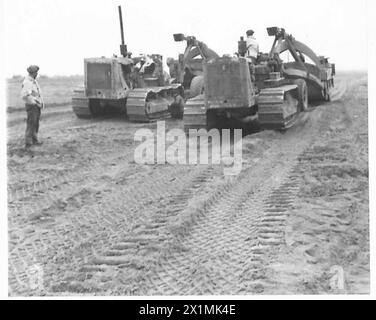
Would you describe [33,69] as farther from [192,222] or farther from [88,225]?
[192,222]

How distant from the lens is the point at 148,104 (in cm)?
1378

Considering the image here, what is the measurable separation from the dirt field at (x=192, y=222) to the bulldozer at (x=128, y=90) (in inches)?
164

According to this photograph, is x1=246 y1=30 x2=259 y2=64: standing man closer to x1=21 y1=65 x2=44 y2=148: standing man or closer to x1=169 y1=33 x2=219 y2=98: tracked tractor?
x1=169 y1=33 x2=219 y2=98: tracked tractor

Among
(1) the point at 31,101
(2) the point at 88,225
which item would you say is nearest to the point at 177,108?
(1) the point at 31,101

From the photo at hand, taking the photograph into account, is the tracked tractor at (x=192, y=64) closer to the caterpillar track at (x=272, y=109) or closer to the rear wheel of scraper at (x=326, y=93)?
the caterpillar track at (x=272, y=109)

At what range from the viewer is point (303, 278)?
4332 millimetres

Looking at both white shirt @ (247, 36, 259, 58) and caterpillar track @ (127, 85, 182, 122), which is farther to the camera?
caterpillar track @ (127, 85, 182, 122)

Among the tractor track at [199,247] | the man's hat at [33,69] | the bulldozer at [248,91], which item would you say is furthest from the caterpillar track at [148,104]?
the tractor track at [199,247]

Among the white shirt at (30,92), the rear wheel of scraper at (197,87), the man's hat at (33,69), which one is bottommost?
the rear wheel of scraper at (197,87)

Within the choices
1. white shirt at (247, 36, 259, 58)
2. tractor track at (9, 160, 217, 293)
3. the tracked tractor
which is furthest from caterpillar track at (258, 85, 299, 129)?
tractor track at (9, 160, 217, 293)

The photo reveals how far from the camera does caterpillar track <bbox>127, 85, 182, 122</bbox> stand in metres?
13.6

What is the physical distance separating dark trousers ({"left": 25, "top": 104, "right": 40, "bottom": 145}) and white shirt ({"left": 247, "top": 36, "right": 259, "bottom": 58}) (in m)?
4.80

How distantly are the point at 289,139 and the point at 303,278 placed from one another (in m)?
6.03

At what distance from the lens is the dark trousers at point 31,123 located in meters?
10.0
